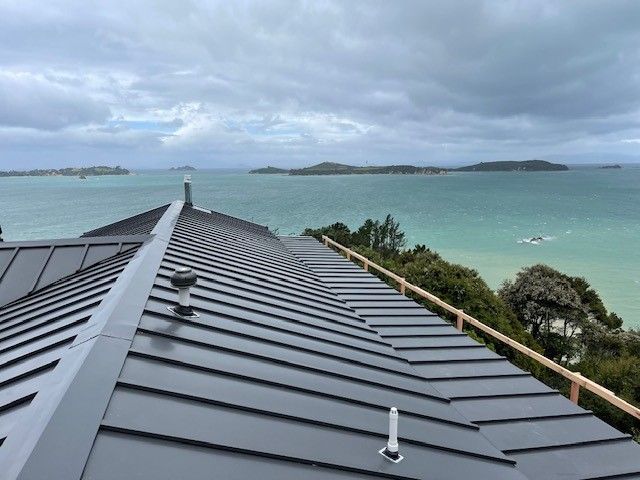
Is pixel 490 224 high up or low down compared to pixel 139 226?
down

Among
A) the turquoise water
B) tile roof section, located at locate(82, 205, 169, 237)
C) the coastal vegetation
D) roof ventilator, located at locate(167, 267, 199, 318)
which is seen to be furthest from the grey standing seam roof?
the turquoise water

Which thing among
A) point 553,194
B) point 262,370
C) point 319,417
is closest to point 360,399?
point 319,417

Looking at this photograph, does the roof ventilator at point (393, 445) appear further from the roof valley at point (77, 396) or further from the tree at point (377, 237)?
the tree at point (377, 237)

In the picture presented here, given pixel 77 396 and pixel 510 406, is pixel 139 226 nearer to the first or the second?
pixel 77 396

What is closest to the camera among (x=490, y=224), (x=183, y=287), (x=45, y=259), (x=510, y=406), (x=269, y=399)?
(x=269, y=399)

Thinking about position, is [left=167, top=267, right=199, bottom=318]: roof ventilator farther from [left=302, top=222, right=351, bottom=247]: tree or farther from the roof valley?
[left=302, top=222, right=351, bottom=247]: tree

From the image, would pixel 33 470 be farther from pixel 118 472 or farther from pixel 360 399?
pixel 360 399

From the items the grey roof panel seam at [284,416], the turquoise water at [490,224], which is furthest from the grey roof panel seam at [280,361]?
the turquoise water at [490,224]

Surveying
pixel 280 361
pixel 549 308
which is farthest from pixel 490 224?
pixel 280 361

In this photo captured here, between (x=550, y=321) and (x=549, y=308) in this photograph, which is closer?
(x=549, y=308)
